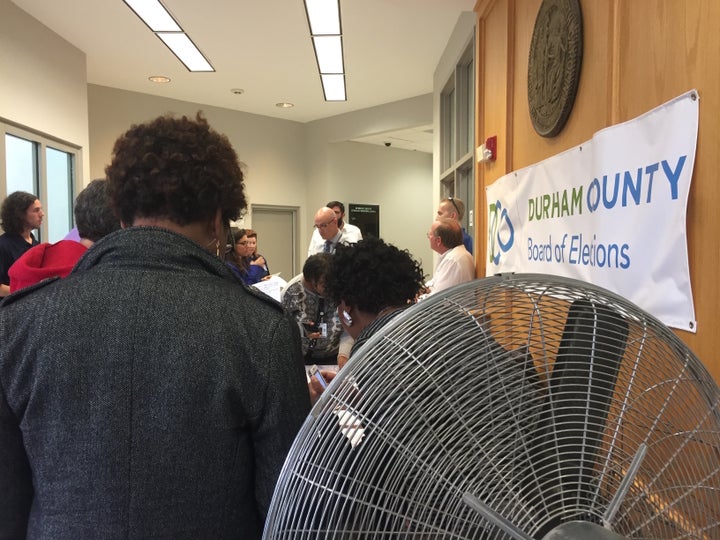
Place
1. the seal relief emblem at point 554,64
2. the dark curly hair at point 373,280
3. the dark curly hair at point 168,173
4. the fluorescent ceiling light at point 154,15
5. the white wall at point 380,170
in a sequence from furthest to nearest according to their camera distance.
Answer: the white wall at point 380,170 → the fluorescent ceiling light at point 154,15 → the seal relief emblem at point 554,64 → the dark curly hair at point 373,280 → the dark curly hair at point 168,173

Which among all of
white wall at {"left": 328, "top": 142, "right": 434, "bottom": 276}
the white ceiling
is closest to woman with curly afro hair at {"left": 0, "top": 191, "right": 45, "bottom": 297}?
the white ceiling

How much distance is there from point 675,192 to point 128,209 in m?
1.11

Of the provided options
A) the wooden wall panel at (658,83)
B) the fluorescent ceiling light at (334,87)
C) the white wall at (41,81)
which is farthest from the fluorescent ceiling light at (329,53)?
the wooden wall panel at (658,83)

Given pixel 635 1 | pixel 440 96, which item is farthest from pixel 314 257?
pixel 440 96

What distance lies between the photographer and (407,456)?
50cm

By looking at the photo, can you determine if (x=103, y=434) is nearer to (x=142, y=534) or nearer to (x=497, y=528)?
(x=142, y=534)

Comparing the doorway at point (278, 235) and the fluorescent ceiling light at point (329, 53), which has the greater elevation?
the fluorescent ceiling light at point (329, 53)

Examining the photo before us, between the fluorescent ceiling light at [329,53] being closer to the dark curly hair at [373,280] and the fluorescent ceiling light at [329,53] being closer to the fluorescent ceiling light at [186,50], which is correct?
the fluorescent ceiling light at [186,50]

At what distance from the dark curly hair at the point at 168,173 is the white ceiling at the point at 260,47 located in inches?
104

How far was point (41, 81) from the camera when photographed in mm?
4258

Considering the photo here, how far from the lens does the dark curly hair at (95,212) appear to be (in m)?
1.48

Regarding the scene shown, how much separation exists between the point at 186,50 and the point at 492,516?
17.4 feet

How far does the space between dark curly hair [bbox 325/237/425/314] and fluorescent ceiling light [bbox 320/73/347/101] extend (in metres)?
4.65

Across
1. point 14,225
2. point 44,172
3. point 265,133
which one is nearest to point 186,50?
point 44,172
